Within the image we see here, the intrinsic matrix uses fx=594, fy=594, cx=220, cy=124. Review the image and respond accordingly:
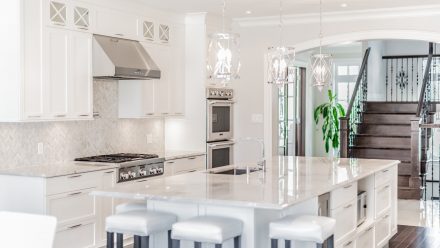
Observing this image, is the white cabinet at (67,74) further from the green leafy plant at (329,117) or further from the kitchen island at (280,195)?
the green leafy plant at (329,117)

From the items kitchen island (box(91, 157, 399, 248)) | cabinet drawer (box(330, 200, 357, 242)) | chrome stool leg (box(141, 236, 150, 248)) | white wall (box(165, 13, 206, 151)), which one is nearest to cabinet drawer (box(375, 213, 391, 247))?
kitchen island (box(91, 157, 399, 248))

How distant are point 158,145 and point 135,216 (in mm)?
4074

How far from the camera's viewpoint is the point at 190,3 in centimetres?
742

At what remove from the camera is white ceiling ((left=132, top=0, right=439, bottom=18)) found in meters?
7.35

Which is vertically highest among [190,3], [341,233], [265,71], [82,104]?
[190,3]

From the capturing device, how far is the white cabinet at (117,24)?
667 cm

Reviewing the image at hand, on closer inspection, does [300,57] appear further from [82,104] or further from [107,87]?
[82,104]

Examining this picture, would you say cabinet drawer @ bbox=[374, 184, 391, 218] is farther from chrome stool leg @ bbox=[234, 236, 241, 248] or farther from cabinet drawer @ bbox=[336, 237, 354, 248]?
chrome stool leg @ bbox=[234, 236, 241, 248]

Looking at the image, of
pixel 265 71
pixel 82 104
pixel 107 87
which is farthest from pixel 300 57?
pixel 82 104

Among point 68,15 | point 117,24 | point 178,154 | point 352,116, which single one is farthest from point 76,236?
point 352,116

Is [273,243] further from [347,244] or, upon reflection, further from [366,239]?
[366,239]

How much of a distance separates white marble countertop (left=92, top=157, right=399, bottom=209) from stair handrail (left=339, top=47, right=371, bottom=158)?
395 centimetres

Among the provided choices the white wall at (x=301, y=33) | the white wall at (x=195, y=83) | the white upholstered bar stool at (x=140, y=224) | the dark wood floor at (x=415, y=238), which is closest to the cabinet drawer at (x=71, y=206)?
the white upholstered bar stool at (x=140, y=224)

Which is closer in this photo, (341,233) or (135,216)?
(135,216)
